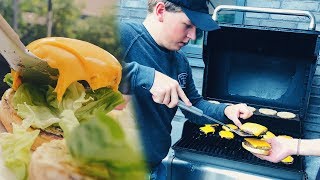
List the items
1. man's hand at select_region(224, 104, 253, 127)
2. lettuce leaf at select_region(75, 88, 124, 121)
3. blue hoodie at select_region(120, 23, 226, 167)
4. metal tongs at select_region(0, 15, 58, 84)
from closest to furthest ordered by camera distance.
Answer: metal tongs at select_region(0, 15, 58, 84), lettuce leaf at select_region(75, 88, 124, 121), blue hoodie at select_region(120, 23, 226, 167), man's hand at select_region(224, 104, 253, 127)

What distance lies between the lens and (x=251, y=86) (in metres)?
2.06

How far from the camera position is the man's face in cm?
122

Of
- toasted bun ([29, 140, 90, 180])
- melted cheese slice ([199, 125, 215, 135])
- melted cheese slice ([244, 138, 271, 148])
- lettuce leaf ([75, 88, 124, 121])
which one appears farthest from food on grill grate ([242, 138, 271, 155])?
toasted bun ([29, 140, 90, 180])

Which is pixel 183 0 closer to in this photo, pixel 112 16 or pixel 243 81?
pixel 112 16

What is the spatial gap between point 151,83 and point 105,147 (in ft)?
2.53

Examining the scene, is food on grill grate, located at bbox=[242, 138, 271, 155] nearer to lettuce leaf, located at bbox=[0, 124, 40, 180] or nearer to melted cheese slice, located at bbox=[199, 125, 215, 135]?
melted cheese slice, located at bbox=[199, 125, 215, 135]

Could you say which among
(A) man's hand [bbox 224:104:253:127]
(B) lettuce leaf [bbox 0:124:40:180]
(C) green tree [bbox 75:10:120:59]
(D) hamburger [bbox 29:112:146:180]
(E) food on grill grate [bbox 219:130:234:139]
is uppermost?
(C) green tree [bbox 75:10:120:59]

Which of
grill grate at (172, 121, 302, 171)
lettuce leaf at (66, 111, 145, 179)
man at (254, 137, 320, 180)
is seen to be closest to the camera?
lettuce leaf at (66, 111, 145, 179)

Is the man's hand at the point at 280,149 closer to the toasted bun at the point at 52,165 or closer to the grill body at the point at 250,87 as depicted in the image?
the grill body at the point at 250,87

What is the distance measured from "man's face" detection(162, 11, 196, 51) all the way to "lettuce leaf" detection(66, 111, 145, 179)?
0.97 meters

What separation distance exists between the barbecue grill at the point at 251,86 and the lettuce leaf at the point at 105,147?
54.7 inches

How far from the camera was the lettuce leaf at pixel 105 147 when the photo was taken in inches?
Answer: 10.2

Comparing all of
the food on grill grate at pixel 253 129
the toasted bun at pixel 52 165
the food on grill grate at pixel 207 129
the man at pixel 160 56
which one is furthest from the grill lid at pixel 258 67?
the toasted bun at pixel 52 165

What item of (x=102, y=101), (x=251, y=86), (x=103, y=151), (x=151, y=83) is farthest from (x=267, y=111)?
(x=103, y=151)
